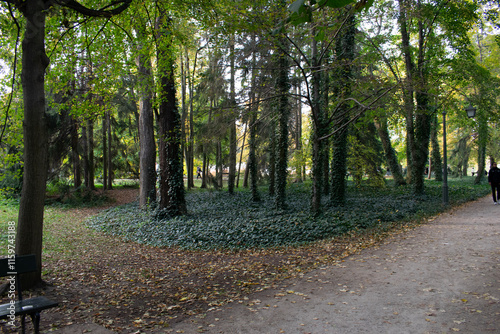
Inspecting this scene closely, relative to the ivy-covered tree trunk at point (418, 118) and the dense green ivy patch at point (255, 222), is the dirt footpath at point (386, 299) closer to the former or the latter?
the dense green ivy patch at point (255, 222)

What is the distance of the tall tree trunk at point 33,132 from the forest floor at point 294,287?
1.03 metres

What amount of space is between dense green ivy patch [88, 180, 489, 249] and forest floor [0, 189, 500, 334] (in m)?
0.67

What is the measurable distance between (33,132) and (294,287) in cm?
489

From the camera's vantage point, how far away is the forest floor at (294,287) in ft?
13.1

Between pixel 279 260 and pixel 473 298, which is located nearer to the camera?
pixel 473 298

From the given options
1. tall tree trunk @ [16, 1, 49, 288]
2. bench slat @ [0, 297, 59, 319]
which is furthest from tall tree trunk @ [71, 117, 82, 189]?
bench slat @ [0, 297, 59, 319]

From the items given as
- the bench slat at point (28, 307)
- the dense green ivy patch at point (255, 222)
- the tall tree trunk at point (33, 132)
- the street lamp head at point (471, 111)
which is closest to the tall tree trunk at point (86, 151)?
the dense green ivy patch at point (255, 222)

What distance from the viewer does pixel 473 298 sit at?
171 inches

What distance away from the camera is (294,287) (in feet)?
17.5

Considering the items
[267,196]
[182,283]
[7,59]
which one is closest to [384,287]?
[182,283]

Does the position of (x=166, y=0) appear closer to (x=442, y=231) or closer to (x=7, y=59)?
(x=7, y=59)

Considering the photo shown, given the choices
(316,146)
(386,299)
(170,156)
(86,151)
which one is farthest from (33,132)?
(86,151)

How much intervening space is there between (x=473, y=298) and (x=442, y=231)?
496 cm

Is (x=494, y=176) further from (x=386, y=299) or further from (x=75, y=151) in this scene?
(x=75, y=151)
